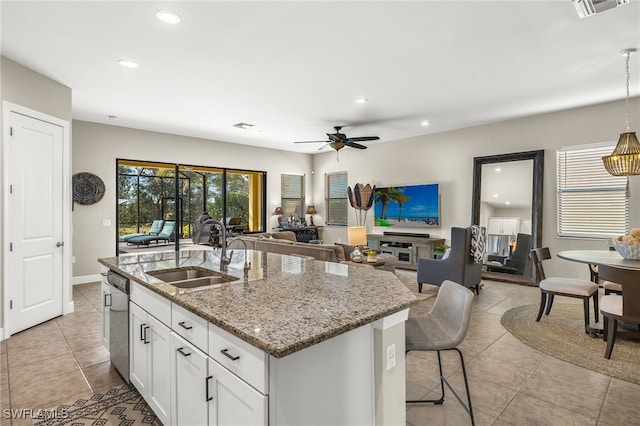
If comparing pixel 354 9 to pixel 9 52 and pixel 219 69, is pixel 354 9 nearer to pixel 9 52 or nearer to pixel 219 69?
pixel 219 69

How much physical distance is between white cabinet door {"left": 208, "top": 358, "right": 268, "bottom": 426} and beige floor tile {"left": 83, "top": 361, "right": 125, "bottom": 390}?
1.62 meters

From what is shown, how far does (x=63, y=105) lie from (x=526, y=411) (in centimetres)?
547

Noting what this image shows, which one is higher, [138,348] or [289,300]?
[289,300]

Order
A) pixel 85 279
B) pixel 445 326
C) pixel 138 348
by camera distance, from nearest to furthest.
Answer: pixel 445 326, pixel 138 348, pixel 85 279

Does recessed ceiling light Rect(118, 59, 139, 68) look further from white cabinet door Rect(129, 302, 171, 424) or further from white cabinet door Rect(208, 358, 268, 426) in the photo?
white cabinet door Rect(208, 358, 268, 426)

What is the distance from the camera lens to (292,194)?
9211 millimetres

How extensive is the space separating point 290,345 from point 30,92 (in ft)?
14.3

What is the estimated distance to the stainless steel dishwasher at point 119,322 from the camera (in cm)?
239

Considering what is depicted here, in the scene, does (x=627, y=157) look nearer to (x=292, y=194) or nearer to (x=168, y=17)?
(x=168, y=17)

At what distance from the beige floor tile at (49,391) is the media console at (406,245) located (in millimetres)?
5635

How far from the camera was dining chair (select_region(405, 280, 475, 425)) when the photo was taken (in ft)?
6.06

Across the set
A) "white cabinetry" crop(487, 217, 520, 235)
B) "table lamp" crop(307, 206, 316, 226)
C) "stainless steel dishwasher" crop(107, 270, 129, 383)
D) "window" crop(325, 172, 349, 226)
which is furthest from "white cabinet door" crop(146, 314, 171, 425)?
"table lamp" crop(307, 206, 316, 226)

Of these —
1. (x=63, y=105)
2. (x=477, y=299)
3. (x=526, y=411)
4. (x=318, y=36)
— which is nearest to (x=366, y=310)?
(x=526, y=411)

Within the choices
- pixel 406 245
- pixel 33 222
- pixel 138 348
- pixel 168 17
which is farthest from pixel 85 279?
pixel 406 245
